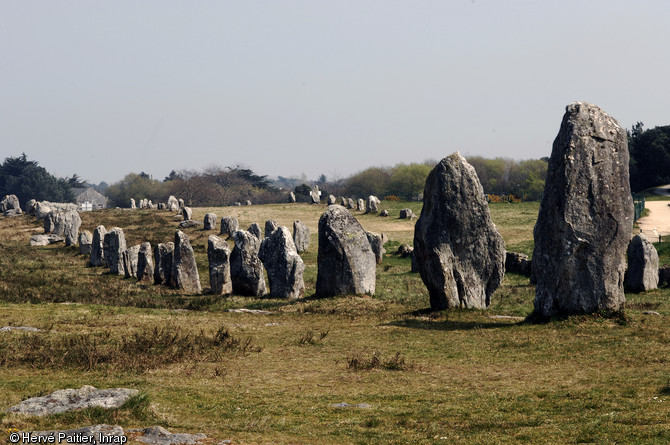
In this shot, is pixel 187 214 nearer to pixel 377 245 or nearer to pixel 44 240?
pixel 44 240

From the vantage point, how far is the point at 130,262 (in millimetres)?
33656

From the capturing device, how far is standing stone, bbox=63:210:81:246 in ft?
156

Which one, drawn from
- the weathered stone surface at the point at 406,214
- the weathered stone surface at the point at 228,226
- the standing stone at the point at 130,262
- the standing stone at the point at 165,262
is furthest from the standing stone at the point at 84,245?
the weathered stone surface at the point at 406,214

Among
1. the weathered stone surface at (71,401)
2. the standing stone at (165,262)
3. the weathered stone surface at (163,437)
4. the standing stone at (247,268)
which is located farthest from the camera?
the standing stone at (165,262)

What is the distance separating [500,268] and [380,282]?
29.5 feet

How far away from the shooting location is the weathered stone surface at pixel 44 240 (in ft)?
158

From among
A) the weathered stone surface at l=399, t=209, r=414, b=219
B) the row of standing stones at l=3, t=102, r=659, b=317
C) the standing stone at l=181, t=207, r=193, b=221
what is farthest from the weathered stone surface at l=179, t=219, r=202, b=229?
the row of standing stones at l=3, t=102, r=659, b=317

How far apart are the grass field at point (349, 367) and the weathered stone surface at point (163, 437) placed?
37 cm

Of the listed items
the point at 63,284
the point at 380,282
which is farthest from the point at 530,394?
the point at 63,284

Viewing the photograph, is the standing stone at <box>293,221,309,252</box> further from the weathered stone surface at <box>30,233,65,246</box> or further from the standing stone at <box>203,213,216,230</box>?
the weathered stone surface at <box>30,233,65,246</box>

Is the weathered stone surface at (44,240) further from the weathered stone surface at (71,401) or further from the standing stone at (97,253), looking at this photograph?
the weathered stone surface at (71,401)

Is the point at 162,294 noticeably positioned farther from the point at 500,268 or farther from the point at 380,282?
the point at 500,268

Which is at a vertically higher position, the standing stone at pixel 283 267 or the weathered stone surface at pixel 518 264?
the standing stone at pixel 283 267

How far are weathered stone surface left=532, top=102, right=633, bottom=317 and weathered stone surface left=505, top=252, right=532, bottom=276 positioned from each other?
1362 centimetres
